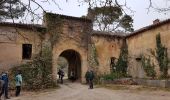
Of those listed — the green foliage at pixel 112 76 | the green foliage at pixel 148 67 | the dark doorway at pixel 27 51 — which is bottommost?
the green foliage at pixel 112 76

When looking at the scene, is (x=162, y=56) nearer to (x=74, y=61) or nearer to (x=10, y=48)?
(x=74, y=61)

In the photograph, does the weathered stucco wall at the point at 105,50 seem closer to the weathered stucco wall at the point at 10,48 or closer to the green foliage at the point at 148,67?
the green foliage at the point at 148,67

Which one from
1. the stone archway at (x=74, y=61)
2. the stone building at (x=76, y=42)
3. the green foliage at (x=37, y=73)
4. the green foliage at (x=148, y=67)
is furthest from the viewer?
the stone archway at (x=74, y=61)

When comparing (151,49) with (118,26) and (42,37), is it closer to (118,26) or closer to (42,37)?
(42,37)

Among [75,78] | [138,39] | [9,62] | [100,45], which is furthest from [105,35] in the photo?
[9,62]

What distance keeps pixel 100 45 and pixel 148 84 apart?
6254 millimetres

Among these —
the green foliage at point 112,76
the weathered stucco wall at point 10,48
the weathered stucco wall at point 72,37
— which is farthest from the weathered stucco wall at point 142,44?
the weathered stucco wall at point 10,48

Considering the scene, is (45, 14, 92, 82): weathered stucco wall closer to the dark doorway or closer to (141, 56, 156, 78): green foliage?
the dark doorway

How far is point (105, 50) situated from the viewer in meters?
27.2

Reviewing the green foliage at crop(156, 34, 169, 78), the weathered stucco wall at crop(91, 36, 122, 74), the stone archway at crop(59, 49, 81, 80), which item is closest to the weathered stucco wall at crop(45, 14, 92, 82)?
the stone archway at crop(59, 49, 81, 80)

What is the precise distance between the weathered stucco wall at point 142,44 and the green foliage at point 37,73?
793 centimetres

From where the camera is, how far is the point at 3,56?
72.8 feet

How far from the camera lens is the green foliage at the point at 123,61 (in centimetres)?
2725

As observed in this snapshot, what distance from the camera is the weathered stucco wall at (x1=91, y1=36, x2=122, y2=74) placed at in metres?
26.7
